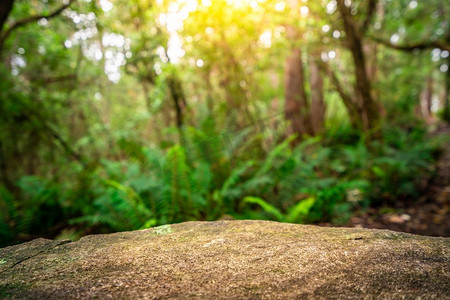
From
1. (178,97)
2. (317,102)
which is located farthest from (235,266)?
(317,102)

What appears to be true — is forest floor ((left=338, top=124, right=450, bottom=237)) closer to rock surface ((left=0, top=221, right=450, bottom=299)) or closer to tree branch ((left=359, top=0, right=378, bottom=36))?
rock surface ((left=0, top=221, right=450, bottom=299))

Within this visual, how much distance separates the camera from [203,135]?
164 inches

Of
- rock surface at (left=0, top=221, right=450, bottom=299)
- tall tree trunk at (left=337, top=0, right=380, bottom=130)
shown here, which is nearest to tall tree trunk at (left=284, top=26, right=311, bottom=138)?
tall tree trunk at (left=337, top=0, right=380, bottom=130)

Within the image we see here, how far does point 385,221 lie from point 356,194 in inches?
21.8

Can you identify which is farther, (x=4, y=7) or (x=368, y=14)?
(x=368, y=14)

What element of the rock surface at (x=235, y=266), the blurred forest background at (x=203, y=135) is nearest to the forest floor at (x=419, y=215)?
the blurred forest background at (x=203, y=135)

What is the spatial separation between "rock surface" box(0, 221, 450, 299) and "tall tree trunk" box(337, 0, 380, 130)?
398cm

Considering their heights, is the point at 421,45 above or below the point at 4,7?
below

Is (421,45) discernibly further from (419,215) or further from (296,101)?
(419,215)

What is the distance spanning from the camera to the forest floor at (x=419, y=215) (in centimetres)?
327

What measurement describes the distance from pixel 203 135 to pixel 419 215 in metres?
3.03

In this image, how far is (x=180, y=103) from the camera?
621 cm

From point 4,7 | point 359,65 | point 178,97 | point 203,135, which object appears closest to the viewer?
point 4,7

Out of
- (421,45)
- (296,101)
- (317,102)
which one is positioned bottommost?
(317,102)
